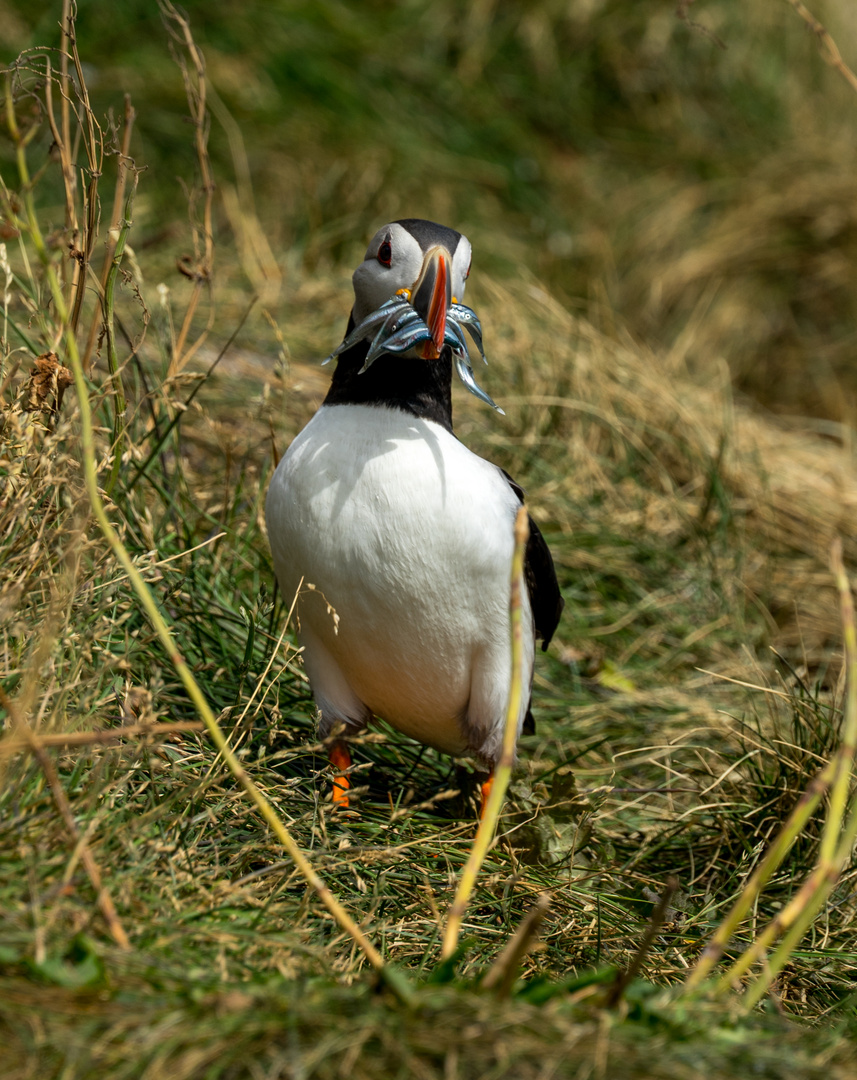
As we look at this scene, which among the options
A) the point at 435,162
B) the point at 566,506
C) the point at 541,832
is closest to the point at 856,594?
the point at 566,506

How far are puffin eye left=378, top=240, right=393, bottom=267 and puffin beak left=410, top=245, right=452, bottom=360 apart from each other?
11cm

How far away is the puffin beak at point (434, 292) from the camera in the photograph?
8.44 ft

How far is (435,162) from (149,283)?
109 inches

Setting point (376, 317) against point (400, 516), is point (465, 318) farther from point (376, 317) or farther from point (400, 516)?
point (400, 516)

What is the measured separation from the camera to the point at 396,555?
2.62 metres

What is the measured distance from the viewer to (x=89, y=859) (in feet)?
5.78

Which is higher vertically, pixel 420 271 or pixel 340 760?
pixel 420 271

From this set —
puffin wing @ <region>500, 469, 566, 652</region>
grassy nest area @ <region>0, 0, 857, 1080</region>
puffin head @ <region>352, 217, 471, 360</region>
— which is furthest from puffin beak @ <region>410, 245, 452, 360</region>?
grassy nest area @ <region>0, 0, 857, 1080</region>

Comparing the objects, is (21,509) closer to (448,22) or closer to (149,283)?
(149,283)

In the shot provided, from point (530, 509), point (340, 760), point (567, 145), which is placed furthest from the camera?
point (567, 145)

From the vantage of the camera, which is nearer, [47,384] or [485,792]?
[47,384]

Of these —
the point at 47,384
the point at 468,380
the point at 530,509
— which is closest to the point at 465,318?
the point at 468,380

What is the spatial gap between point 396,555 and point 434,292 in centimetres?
61

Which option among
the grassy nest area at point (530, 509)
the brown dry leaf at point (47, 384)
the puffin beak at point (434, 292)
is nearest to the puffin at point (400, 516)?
the puffin beak at point (434, 292)
